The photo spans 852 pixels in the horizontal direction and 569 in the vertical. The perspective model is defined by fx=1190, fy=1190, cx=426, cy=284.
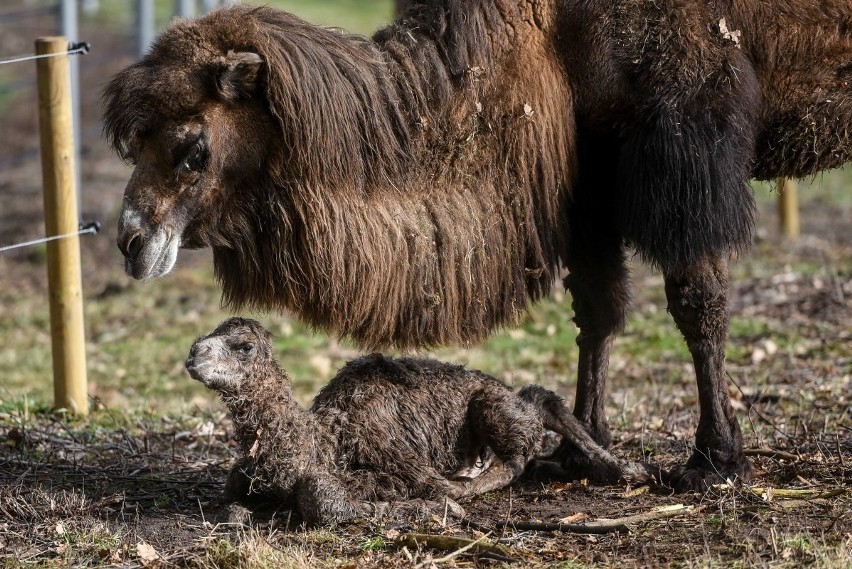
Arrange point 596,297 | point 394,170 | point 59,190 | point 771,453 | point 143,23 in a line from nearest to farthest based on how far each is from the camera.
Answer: point 394,170, point 771,453, point 596,297, point 59,190, point 143,23

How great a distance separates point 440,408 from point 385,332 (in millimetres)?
432

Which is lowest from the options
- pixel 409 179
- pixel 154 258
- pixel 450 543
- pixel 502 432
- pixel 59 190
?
pixel 450 543

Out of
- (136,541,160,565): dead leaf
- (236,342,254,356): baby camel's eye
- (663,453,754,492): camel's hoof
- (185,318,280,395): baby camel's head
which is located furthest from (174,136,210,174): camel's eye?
(663,453,754,492): camel's hoof

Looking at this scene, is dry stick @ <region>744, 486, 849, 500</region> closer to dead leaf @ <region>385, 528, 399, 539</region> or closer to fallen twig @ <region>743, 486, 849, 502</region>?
fallen twig @ <region>743, 486, 849, 502</region>

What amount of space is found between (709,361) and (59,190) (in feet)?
13.0

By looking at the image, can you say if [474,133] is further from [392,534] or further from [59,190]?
[59,190]

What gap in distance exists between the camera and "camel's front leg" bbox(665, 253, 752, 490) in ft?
17.9

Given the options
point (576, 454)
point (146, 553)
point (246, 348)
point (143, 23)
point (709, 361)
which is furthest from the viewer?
point (143, 23)

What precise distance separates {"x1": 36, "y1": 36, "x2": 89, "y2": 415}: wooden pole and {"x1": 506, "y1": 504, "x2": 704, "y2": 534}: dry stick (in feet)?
11.7

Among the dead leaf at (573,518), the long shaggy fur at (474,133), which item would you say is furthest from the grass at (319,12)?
the dead leaf at (573,518)

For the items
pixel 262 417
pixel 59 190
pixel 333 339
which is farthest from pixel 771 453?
pixel 333 339

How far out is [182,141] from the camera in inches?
201

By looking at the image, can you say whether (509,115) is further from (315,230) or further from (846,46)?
(846,46)

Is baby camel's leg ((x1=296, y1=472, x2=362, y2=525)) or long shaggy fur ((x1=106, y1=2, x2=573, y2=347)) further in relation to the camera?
long shaggy fur ((x1=106, y1=2, x2=573, y2=347))
